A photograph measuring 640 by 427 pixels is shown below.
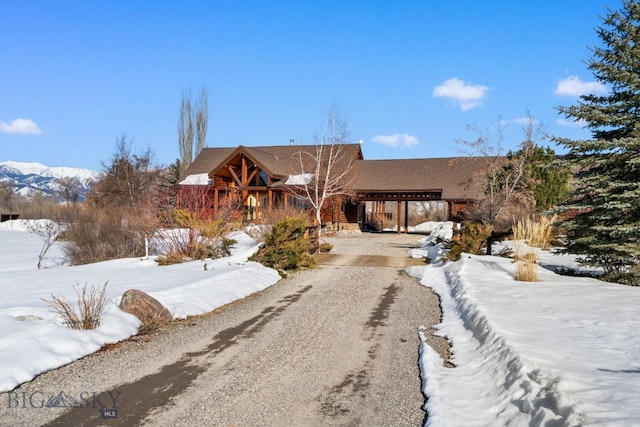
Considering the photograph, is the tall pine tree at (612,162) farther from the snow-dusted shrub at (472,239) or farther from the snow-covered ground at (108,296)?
the snow-covered ground at (108,296)

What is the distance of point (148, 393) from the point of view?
446 cm

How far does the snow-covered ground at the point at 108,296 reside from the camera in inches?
210

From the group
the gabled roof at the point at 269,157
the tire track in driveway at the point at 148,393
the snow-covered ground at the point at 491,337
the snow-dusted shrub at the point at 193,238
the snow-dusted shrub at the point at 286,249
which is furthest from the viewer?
the gabled roof at the point at 269,157

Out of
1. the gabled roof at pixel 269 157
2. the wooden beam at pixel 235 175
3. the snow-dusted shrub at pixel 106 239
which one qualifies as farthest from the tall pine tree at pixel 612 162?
the wooden beam at pixel 235 175

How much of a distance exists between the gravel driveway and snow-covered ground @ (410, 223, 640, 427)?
37 cm

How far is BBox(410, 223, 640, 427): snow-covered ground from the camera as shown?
350 centimetres

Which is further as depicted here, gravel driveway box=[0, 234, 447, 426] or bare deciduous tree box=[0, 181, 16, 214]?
bare deciduous tree box=[0, 181, 16, 214]

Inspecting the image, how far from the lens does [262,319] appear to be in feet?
25.7

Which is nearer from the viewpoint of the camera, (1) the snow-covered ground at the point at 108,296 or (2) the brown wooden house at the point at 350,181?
(1) the snow-covered ground at the point at 108,296

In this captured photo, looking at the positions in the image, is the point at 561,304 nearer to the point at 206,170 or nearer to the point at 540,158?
the point at 540,158

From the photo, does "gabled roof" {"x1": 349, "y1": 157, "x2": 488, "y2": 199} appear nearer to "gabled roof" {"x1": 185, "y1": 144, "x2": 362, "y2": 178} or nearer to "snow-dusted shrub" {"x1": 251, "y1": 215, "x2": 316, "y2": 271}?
"gabled roof" {"x1": 185, "y1": 144, "x2": 362, "y2": 178}

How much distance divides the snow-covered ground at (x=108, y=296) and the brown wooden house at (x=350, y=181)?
14.2 metres

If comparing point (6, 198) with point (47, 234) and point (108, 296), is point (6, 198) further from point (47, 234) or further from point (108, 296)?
point (108, 296)

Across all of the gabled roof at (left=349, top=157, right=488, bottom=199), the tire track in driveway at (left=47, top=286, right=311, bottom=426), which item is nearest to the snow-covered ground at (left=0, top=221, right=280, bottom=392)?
the tire track in driveway at (left=47, top=286, right=311, bottom=426)
